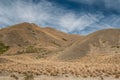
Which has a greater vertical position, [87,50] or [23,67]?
[87,50]

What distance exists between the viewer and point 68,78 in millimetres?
29297

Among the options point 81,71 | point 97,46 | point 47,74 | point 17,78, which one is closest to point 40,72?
point 47,74

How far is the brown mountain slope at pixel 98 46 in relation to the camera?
5803 centimetres

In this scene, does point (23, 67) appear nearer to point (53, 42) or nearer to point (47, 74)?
point (47, 74)

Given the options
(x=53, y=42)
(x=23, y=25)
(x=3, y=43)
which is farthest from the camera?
(x=23, y=25)

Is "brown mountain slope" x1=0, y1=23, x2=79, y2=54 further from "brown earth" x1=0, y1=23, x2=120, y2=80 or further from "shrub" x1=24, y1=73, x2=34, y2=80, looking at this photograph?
"shrub" x1=24, y1=73, x2=34, y2=80

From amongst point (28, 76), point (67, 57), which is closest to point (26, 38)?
point (67, 57)

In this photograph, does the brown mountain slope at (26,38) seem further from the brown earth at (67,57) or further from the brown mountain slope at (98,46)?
the brown mountain slope at (98,46)

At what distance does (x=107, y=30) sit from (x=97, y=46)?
12.1 meters

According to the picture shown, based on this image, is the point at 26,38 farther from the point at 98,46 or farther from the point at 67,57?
the point at 67,57

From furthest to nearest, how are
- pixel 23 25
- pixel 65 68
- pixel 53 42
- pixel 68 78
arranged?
pixel 23 25 → pixel 53 42 → pixel 65 68 → pixel 68 78

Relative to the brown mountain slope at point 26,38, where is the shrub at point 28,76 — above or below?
below

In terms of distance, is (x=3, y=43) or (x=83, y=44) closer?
(x=83, y=44)

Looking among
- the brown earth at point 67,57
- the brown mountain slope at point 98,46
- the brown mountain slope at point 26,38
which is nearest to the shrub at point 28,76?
the brown earth at point 67,57
